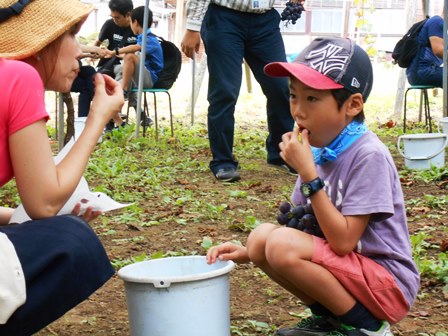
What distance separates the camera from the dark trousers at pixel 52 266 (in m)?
1.94

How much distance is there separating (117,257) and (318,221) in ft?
5.06

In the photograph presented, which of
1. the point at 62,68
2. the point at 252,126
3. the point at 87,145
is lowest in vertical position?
the point at 252,126

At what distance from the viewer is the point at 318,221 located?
2.19m

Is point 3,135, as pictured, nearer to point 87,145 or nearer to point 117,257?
point 87,145

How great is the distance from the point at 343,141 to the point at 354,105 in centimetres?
12

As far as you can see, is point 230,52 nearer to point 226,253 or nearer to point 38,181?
A: point 226,253

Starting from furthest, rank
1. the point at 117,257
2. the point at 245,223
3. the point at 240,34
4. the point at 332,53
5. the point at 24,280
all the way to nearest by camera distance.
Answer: the point at 240,34 → the point at 245,223 → the point at 117,257 → the point at 332,53 → the point at 24,280

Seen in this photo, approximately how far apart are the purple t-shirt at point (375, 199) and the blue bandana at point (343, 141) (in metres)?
0.01

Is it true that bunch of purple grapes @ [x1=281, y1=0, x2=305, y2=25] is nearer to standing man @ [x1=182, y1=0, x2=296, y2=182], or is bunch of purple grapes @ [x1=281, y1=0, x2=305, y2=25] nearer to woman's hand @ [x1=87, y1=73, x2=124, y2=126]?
standing man @ [x1=182, y1=0, x2=296, y2=182]

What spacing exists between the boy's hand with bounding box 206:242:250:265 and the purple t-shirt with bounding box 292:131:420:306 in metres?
0.33

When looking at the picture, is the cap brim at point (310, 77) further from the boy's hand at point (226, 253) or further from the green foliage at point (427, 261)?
the green foliage at point (427, 261)

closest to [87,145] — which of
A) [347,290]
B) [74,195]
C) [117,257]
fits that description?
[74,195]

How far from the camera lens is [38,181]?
2.01 m

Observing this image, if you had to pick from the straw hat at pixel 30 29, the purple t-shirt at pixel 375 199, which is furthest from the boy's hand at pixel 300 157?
the straw hat at pixel 30 29
